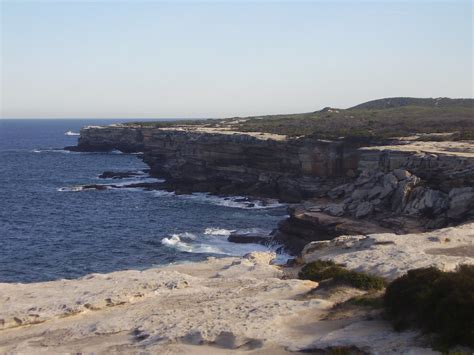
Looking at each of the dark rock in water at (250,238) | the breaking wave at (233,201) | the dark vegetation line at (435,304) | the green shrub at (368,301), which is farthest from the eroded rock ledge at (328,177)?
the dark vegetation line at (435,304)

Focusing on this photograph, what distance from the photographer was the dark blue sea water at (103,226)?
39.5 meters

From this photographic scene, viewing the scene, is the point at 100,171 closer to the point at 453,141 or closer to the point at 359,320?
the point at 453,141

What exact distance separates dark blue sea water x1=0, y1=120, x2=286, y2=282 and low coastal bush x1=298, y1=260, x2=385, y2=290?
65.1 feet

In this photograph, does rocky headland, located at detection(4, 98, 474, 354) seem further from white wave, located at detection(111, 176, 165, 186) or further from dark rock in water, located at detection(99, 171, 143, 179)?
dark rock in water, located at detection(99, 171, 143, 179)

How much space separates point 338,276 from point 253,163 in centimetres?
5329

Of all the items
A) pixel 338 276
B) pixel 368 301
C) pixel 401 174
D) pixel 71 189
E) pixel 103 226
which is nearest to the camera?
pixel 368 301

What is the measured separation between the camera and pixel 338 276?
18.7 meters

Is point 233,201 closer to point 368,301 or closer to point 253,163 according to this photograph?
point 253,163

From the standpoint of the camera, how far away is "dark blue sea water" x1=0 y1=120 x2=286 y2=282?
39.5 metres

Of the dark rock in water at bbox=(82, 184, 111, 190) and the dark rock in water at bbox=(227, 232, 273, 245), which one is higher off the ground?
the dark rock in water at bbox=(82, 184, 111, 190)

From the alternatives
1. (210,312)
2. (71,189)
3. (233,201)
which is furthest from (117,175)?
(210,312)

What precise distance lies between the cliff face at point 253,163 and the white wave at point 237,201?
6.80ft

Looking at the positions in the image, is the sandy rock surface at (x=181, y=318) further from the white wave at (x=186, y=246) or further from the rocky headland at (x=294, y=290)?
the white wave at (x=186, y=246)

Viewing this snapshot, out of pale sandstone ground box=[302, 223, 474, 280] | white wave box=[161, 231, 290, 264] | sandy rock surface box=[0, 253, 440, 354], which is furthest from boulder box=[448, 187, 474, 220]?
sandy rock surface box=[0, 253, 440, 354]
